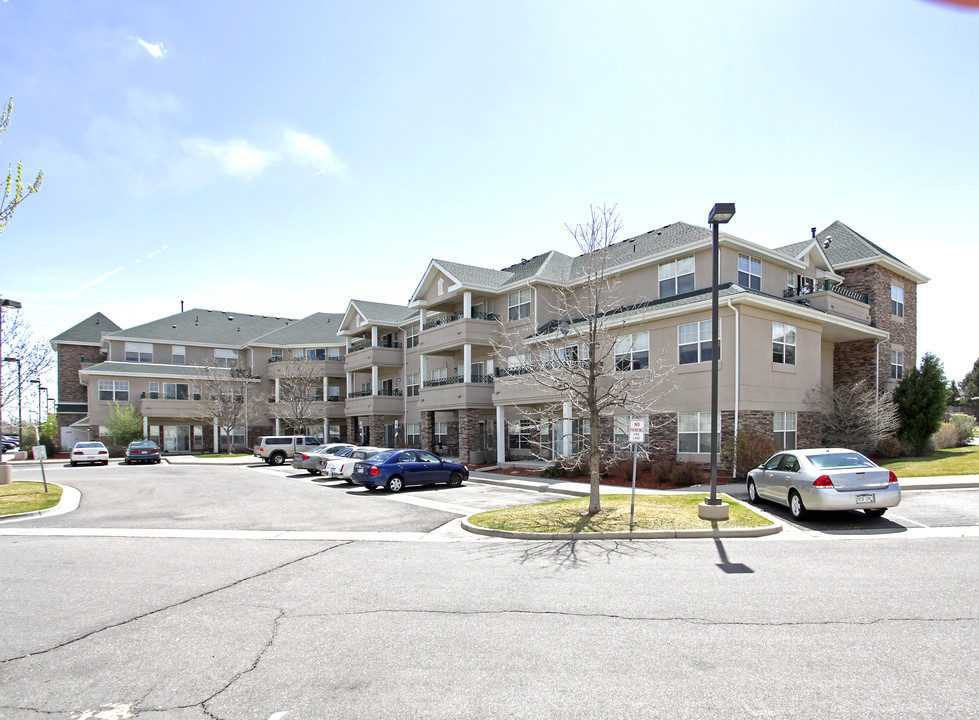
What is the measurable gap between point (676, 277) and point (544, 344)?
18.7ft

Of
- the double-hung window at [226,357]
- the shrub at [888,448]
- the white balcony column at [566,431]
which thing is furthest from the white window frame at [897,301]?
the double-hung window at [226,357]

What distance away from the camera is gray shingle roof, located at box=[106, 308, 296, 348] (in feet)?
164

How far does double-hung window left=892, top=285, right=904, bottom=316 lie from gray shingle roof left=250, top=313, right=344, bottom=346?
1444 inches

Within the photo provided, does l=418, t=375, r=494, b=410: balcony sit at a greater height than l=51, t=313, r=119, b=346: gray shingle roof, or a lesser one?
lesser

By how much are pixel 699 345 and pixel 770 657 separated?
56.6 ft

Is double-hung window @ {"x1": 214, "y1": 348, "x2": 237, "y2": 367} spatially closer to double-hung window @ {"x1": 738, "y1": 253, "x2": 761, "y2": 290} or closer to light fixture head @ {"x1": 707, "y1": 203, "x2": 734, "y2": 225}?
double-hung window @ {"x1": 738, "y1": 253, "x2": 761, "y2": 290}

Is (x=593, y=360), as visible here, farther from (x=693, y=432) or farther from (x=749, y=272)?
(x=749, y=272)

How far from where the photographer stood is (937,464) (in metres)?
22.1

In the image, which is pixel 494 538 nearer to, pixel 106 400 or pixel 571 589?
pixel 571 589

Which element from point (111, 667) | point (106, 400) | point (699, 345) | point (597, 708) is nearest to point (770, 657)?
point (597, 708)

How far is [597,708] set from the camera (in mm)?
4734

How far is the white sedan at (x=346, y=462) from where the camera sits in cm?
2442

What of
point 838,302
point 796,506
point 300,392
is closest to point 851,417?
point 838,302

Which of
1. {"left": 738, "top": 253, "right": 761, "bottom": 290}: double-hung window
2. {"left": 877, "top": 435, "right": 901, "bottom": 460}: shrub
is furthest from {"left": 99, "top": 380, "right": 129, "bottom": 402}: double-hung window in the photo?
{"left": 877, "top": 435, "right": 901, "bottom": 460}: shrub
